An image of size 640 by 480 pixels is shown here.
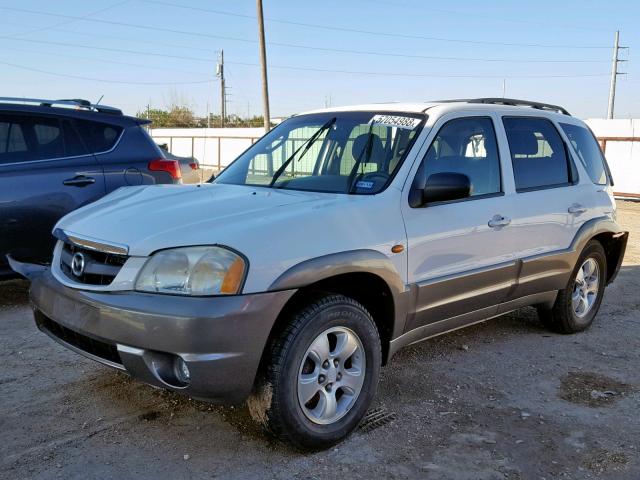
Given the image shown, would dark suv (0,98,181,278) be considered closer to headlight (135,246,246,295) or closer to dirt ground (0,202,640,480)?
dirt ground (0,202,640,480)

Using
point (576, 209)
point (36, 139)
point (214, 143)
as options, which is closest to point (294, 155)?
point (576, 209)

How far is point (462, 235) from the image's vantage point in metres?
4.00

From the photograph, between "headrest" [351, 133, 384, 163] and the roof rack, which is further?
the roof rack

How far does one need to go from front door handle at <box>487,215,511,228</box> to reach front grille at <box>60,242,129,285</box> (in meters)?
2.31

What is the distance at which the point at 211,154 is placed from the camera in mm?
31250

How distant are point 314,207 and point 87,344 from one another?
1.32m

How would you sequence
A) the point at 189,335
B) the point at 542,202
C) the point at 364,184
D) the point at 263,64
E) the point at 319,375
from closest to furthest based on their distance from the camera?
1. the point at 189,335
2. the point at 319,375
3. the point at 364,184
4. the point at 542,202
5. the point at 263,64

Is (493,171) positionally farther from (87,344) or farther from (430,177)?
(87,344)

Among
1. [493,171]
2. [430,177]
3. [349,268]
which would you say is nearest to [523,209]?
[493,171]

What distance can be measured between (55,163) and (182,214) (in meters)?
2.84

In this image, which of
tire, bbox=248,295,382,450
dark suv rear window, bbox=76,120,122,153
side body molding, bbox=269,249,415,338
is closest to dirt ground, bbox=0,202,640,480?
Answer: tire, bbox=248,295,382,450

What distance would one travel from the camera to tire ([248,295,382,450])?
3.07 metres

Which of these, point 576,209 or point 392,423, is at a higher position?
point 576,209

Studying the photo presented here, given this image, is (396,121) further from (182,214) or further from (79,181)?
(79,181)
